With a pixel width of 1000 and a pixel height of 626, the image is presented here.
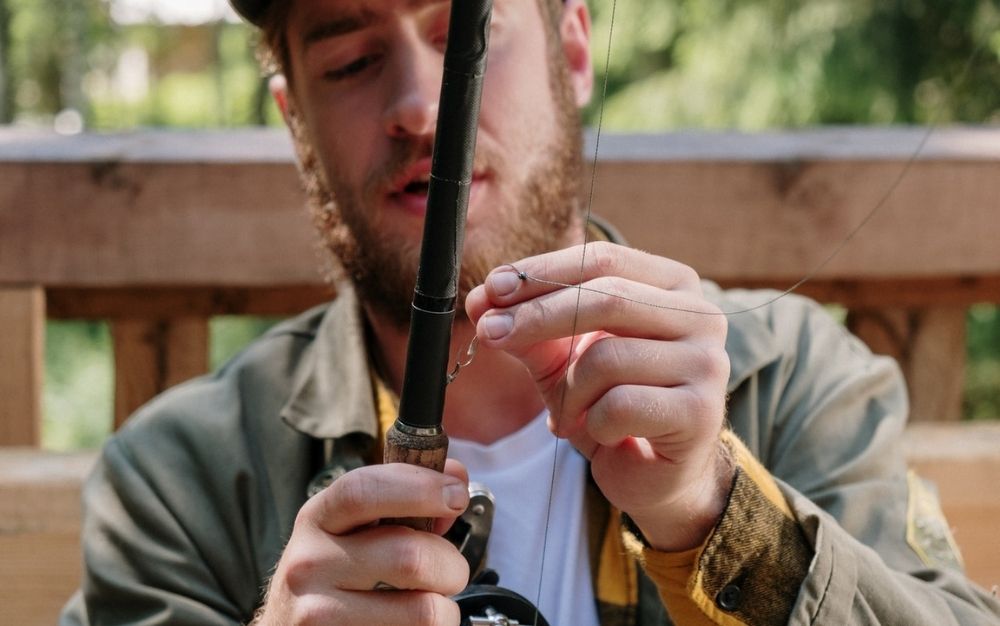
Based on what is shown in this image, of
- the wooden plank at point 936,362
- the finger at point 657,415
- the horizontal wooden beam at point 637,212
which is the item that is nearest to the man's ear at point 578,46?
the horizontal wooden beam at point 637,212

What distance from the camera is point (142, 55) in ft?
31.4

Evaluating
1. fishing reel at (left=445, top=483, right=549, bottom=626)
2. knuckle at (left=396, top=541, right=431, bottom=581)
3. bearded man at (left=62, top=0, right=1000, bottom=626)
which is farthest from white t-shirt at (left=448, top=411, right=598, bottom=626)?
knuckle at (left=396, top=541, right=431, bottom=581)

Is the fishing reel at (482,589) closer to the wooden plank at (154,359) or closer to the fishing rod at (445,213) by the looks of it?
the fishing rod at (445,213)

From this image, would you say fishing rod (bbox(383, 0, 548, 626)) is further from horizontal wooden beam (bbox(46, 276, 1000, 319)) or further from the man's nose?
horizontal wooden beam (bbox(46, 276, 1000, 319))

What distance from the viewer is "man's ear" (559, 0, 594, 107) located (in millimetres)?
1430

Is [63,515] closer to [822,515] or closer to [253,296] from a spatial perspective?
[253,296]

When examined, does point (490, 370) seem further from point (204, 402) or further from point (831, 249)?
point (831, 249)

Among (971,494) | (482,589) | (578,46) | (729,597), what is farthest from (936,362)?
(482,589)

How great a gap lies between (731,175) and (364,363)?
0.57 metres

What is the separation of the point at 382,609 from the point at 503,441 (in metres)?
0.48

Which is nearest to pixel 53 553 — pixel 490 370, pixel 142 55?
pixel 490 370

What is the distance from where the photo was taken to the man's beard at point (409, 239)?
1171 mm

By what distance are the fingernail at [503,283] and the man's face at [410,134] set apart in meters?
0.41

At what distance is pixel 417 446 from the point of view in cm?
73
